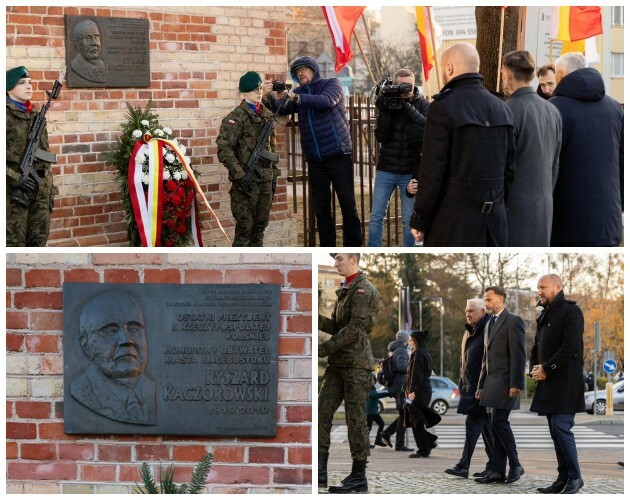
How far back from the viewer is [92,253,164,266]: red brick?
5.24 meters

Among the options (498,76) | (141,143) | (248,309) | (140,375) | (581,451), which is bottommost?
(581,451)

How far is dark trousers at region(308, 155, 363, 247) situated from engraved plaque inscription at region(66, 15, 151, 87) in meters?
1.80

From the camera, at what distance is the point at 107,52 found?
29.1 feet

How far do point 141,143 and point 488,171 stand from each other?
3961 millimetres

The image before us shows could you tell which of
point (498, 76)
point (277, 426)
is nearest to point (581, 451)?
point (498, 76)

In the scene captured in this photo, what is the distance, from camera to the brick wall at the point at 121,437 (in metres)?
5.23

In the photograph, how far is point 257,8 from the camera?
991 centimetres

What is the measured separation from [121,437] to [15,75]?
3.28 m

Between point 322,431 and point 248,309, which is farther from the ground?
point 248,309

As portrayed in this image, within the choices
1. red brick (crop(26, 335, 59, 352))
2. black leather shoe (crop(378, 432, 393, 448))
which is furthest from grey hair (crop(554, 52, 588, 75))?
black leather shoe (crop(378, 432, 393, 448))

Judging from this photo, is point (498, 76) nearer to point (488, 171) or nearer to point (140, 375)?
point (488, 171)

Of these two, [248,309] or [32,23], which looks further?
[32,23]

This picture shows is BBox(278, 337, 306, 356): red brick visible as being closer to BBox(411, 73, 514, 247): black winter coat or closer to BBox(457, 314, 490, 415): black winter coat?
BBox(411, 73, 514, 247): black winter coat

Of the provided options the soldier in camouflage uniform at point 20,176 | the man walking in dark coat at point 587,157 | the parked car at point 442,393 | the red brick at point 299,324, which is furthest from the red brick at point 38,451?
the parked car at point 442,393
